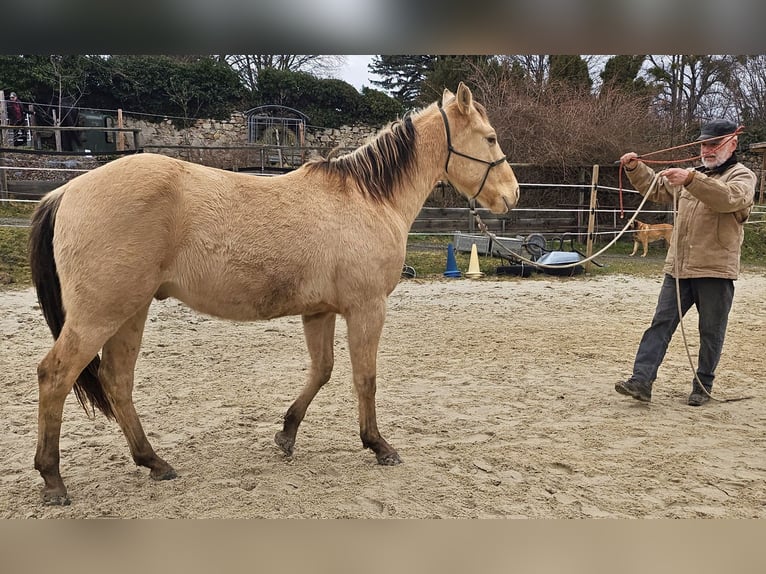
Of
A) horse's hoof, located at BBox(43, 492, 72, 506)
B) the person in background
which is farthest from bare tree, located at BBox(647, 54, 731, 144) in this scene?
the person in background

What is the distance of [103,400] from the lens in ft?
9.84

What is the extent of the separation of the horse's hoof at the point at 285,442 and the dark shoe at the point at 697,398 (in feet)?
9.97

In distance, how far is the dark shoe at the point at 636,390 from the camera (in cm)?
418

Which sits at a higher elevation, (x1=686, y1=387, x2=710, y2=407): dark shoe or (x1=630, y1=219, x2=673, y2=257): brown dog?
(x1=630, y1=219, x2=673, y2=257): brown dog

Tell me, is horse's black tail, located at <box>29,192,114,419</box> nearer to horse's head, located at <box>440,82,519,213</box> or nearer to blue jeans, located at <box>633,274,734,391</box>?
horse's head, located at <box>440,82,519,213</box>

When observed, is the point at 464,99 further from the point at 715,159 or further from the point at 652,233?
the point at 652,233

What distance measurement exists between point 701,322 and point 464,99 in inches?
101

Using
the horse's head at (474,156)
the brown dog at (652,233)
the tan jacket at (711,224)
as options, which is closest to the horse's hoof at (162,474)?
the horse's head at (474,156)

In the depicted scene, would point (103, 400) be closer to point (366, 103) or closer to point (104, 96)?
point (104, 96)

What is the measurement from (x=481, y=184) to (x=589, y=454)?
178cm

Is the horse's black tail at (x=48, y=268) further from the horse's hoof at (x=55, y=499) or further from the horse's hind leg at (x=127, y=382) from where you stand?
the horse's hoof at (x=55, y=499)

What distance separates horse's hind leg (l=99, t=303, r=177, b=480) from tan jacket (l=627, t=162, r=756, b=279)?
3.60m

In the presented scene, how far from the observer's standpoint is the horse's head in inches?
138

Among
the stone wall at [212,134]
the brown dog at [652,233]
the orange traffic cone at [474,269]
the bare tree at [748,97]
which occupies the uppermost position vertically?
the stone wall at [212,134]
